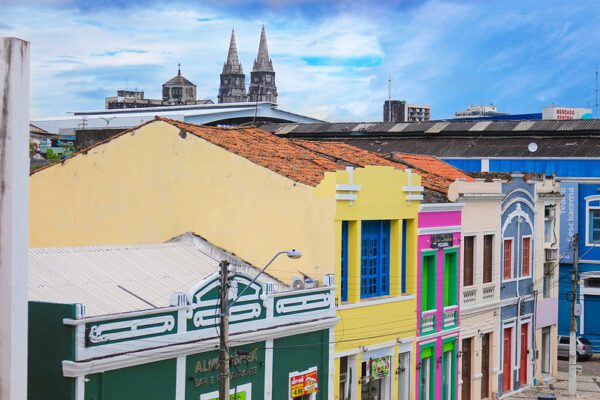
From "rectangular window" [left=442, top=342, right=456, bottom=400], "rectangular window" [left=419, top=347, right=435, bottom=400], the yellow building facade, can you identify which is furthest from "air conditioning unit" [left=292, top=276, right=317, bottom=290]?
"rectangular window" [left=442, top=342, right=456, bottom=400]

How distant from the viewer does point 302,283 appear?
84.4 feet

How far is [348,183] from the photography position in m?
26.9

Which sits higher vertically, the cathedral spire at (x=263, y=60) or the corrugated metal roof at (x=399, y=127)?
the cathedral spire at (x=263, y=60)

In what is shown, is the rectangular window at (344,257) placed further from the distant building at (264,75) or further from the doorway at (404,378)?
the distant building at (264,75)

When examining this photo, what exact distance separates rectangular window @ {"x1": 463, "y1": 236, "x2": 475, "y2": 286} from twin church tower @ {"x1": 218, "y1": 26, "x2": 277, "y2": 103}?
487 ft

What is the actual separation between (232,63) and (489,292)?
152 metres

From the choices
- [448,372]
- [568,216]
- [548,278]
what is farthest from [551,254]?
[568,216]

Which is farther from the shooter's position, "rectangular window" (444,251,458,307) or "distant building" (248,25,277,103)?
"distant building" (248,25,277,103)

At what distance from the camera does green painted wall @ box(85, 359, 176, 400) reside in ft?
65.0

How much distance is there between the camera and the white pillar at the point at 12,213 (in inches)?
630

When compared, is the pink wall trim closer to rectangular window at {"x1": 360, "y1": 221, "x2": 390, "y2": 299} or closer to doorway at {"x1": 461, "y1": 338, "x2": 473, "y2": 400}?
rectangular window at {"x1": 360, "y1": 221, "x2": 390, "y2": 299}

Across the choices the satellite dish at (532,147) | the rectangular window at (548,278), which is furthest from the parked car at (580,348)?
the satellite dish at (532,147)

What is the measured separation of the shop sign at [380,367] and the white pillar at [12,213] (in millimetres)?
13582

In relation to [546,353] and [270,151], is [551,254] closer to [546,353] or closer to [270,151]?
[546,353]
